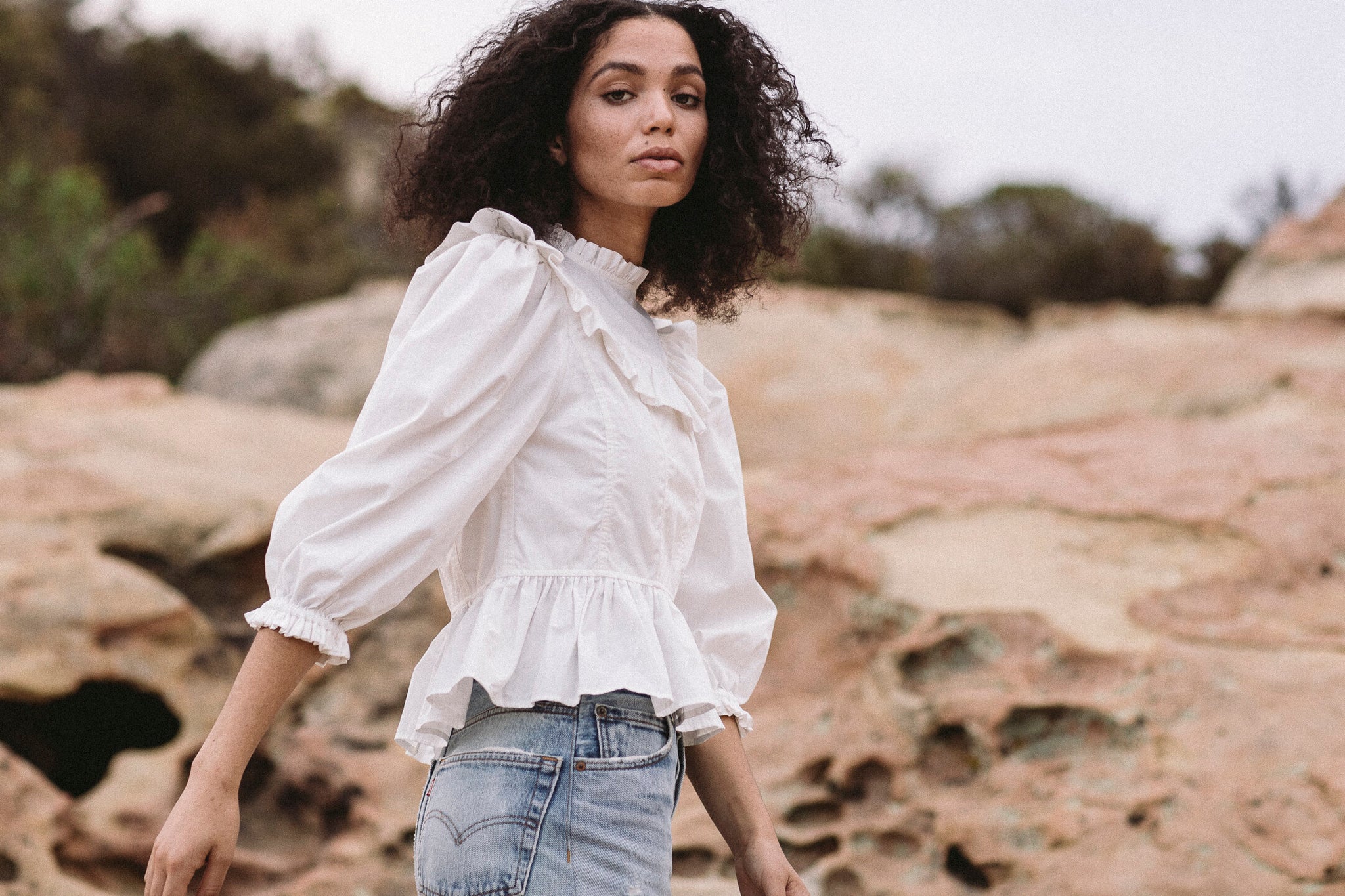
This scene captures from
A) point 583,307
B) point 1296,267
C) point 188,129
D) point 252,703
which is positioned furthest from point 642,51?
point 188,129

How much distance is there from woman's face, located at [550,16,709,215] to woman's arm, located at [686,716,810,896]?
0.73 m

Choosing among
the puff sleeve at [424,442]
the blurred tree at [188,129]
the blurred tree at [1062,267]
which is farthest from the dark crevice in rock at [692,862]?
the blurred tree at [188,129]

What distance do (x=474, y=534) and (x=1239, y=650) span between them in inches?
87.6

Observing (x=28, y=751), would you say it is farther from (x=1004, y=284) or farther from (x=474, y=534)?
(x=1004, y=284)

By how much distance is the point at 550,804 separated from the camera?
4.08 ft

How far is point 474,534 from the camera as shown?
4.63 ft

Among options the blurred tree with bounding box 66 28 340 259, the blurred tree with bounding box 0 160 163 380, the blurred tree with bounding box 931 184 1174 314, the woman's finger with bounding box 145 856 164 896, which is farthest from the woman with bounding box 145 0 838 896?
the blurred tree with bounding box 66 28 340 259

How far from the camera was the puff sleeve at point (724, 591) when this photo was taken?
5.26 feet

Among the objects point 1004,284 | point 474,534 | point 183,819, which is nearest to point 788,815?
point 474,534

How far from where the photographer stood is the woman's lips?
5.07ft

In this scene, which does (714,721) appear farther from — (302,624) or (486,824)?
(302,624)

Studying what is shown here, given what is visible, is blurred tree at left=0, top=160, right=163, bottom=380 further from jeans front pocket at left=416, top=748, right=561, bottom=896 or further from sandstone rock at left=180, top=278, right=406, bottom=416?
jeans front pocket at left=416, top=748, right=561, bottom=896

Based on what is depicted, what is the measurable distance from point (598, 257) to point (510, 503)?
1.32 feet

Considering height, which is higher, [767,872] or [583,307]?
[583,307]
